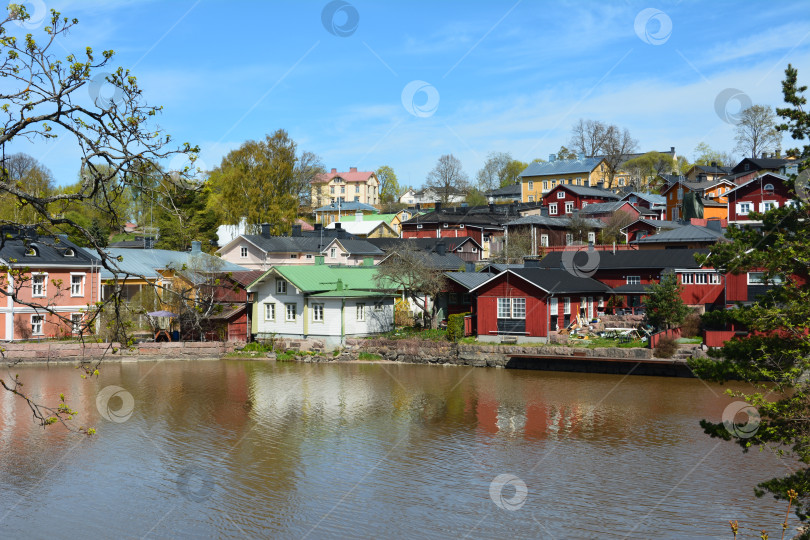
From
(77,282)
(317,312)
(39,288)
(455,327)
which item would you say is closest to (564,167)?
(455,327)

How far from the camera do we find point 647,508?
48.6 ft

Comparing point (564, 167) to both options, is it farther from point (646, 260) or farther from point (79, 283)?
point (79, 283)

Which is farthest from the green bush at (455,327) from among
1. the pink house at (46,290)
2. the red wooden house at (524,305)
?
the pink house at (46,290)

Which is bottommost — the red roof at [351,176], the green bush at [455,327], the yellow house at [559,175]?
the green bush at [455,327]

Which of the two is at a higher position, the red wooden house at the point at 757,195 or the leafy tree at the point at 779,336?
the red wooden house at the point at 757,195

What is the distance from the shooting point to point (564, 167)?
95438 millimetres

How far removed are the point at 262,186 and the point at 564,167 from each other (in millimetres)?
47155

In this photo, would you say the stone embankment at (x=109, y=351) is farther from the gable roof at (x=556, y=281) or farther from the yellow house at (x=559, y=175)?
the yellow house at (x=559, y=175)

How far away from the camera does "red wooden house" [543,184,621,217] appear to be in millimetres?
75812

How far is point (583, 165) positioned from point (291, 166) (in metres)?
44.5

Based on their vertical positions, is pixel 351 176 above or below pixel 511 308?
above

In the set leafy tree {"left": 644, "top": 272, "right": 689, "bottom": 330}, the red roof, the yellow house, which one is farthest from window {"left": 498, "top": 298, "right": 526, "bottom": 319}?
the red roof

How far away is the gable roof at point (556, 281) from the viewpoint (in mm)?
35316

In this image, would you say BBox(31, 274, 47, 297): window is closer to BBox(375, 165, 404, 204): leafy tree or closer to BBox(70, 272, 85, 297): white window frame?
BBox(70, 272, 85, 297): white window frame
